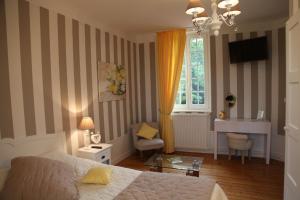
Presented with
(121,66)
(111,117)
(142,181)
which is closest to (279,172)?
(142,181)

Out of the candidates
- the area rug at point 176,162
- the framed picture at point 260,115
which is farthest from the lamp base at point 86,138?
the framed picture at point 260,115

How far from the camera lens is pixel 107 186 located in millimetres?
1951

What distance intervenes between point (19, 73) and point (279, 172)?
3.99m

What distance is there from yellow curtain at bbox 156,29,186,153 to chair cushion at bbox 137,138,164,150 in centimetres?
38

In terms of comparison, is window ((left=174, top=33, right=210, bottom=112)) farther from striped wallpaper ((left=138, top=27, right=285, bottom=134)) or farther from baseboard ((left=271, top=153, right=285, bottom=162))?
baseboard ((left=271, top=153, right=285, bottom=162))

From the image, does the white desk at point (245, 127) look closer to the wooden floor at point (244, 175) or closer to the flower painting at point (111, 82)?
the wooden floor at point (244, 175)

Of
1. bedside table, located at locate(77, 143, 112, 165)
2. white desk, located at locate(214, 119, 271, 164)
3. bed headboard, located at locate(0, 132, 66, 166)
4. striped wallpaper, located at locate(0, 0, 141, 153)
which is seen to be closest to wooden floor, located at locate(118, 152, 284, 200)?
white desk, located at locate(214, 119, 271, 164)

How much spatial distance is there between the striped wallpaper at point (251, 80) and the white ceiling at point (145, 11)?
1.55ft

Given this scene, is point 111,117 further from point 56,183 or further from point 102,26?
point 56,183

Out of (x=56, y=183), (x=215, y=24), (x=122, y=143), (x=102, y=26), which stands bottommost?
(x=122, y=143)

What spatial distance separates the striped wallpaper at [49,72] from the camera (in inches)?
88.6

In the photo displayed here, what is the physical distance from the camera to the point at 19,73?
7.68 ft

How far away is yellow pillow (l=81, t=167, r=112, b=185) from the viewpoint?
1.98 metres

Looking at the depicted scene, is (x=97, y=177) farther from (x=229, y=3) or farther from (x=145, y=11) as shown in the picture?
(x=145, y=11)
